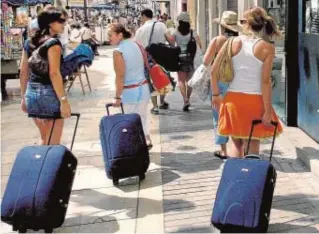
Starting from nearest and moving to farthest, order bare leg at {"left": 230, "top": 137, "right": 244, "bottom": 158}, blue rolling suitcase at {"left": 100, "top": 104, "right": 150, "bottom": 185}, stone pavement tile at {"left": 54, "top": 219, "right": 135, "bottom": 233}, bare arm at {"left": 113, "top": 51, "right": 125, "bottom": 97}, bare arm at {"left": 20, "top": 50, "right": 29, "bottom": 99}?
stone pavement tile at {"left": 54, "top": 219, "right": 135, "bottom": 233} < bare leg at {"left": 230, "top": 137, "right": 244, "bottom": 158} < bare arm at {"left": 20, "top": 50, "right": 29, "bottom": 99} < blue rolling suitcase at {"left": 100, "top": 104, "right": 150, "bottom": 185} < bare arm at {"left": 113, "top": 51, "right": 125, "bottom": 97}

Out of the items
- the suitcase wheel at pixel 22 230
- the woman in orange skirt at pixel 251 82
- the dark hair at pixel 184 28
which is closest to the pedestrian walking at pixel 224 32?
the woman in orange skirt at pixel 251 82

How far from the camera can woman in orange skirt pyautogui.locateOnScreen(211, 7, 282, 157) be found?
184 inches

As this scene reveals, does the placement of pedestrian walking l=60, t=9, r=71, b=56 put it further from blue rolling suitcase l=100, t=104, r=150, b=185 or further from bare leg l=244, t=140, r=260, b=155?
bare leg l=244, t=140, r=260, b=155

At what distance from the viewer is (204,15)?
64.0ft

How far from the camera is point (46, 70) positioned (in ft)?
16.4

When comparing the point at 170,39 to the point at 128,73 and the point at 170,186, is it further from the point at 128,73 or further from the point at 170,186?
the point at 170,186

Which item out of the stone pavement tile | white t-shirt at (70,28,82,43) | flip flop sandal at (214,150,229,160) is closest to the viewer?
the stone pavement tile

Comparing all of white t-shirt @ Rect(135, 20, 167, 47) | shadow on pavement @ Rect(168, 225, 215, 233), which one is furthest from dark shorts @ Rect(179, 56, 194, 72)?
shadow on pavement @ Rect(168, 225, 215, 233)

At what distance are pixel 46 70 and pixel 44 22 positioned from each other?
0.45 m

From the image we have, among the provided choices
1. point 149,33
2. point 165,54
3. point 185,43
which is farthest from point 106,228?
point 185,43

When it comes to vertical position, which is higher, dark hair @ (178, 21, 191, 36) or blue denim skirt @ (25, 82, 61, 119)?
dark hair @ (178, 21, 191, 36)

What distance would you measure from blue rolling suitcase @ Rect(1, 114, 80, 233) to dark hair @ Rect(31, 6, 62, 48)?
1133mm

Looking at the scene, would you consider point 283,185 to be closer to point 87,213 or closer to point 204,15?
point 87,213

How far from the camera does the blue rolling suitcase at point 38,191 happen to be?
4309 mm
